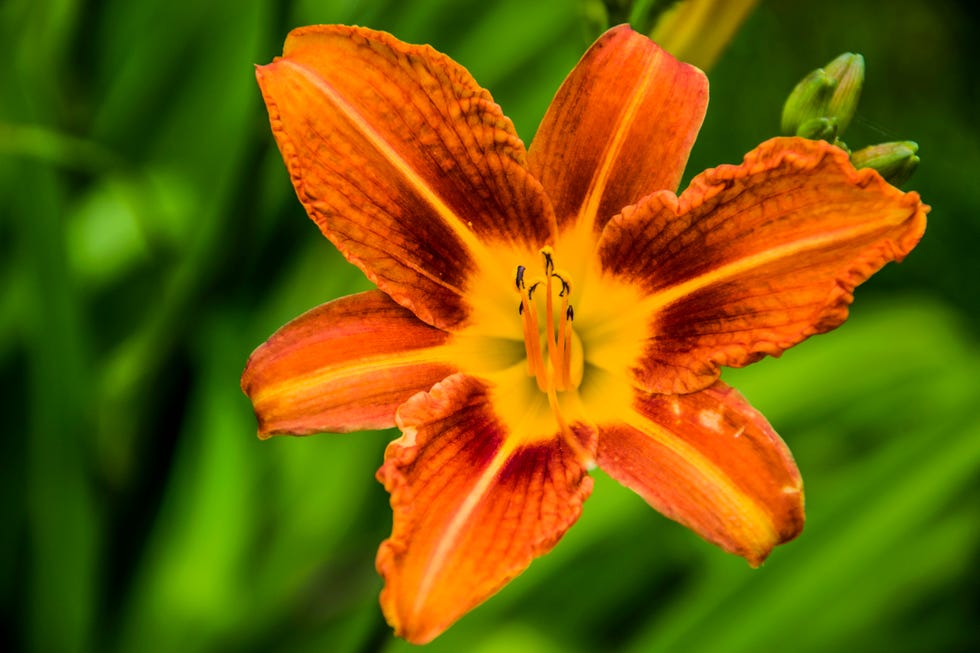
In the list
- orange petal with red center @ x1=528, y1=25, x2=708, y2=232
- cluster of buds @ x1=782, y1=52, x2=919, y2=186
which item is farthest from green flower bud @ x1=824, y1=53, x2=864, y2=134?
orange petal with red center @ x1=528, y1=25, x2=708, y2=232

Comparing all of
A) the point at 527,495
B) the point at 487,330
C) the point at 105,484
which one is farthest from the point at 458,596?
the point at 105,484

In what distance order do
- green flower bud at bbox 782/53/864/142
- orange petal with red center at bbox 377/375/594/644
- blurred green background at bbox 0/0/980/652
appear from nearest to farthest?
orange petal with red center at bbox 377/375/594/644, green flower bud at bbox 782/53/864/142, blurred green background at bbox 0/0/980/652

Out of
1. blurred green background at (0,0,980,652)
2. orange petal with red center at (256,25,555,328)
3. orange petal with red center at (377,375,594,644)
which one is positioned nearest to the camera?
orange petal with red center at (377,375,594,644)

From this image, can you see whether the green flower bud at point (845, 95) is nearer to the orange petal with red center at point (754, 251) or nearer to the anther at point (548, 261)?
the orange petal with red center at point (754, 251)

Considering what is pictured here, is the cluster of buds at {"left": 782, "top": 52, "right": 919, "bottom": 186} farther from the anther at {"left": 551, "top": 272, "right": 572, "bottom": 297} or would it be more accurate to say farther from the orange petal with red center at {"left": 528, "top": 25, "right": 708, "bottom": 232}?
the anther at {"left": 551, "top": 272, "right": 572, "bottom": 297}

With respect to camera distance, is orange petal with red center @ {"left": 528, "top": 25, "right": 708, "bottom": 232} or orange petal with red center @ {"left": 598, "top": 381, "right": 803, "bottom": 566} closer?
orange petal with red center @ {"left": 598, "top": 381, "right": 803, "bottom": 566}

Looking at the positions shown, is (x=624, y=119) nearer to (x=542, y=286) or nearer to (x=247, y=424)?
(x=542, y=286)

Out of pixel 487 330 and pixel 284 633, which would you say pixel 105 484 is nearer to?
pixel 284 633
